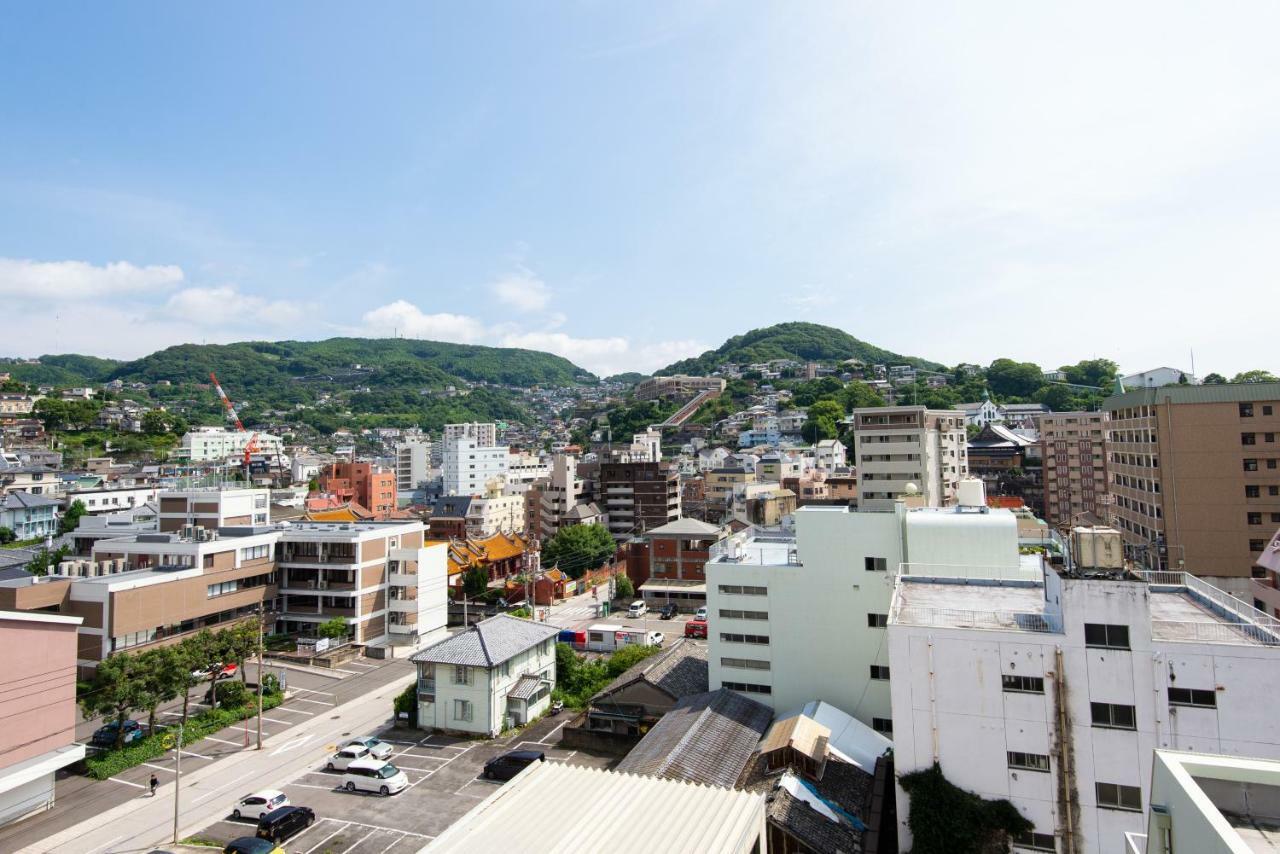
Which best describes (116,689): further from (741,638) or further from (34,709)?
(741,638)

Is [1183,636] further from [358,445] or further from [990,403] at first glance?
[358,445]

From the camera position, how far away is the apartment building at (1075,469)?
77.9m

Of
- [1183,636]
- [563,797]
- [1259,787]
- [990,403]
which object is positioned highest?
[990,403]

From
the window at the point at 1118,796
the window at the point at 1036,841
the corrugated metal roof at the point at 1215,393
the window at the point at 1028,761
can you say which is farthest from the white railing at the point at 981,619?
the corrugated metal roof at the point at 1215,393

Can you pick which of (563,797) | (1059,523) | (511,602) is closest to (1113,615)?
(563,797)

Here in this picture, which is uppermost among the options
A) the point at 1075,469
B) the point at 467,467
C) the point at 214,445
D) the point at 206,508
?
the point at 214,445

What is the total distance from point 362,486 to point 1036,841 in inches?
3498

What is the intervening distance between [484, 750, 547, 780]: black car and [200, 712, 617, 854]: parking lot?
386 mm

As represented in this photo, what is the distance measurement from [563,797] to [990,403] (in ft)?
424

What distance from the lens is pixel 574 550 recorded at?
62812 millimetres

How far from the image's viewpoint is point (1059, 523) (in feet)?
258

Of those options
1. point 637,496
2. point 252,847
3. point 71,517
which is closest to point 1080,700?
point 252,847

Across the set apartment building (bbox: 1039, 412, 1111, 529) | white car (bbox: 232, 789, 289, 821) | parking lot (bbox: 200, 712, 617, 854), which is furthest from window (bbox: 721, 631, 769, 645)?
apartment building (bbox: 1039, 412, 1111, 529)

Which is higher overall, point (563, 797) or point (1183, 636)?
point (1183, 636)
